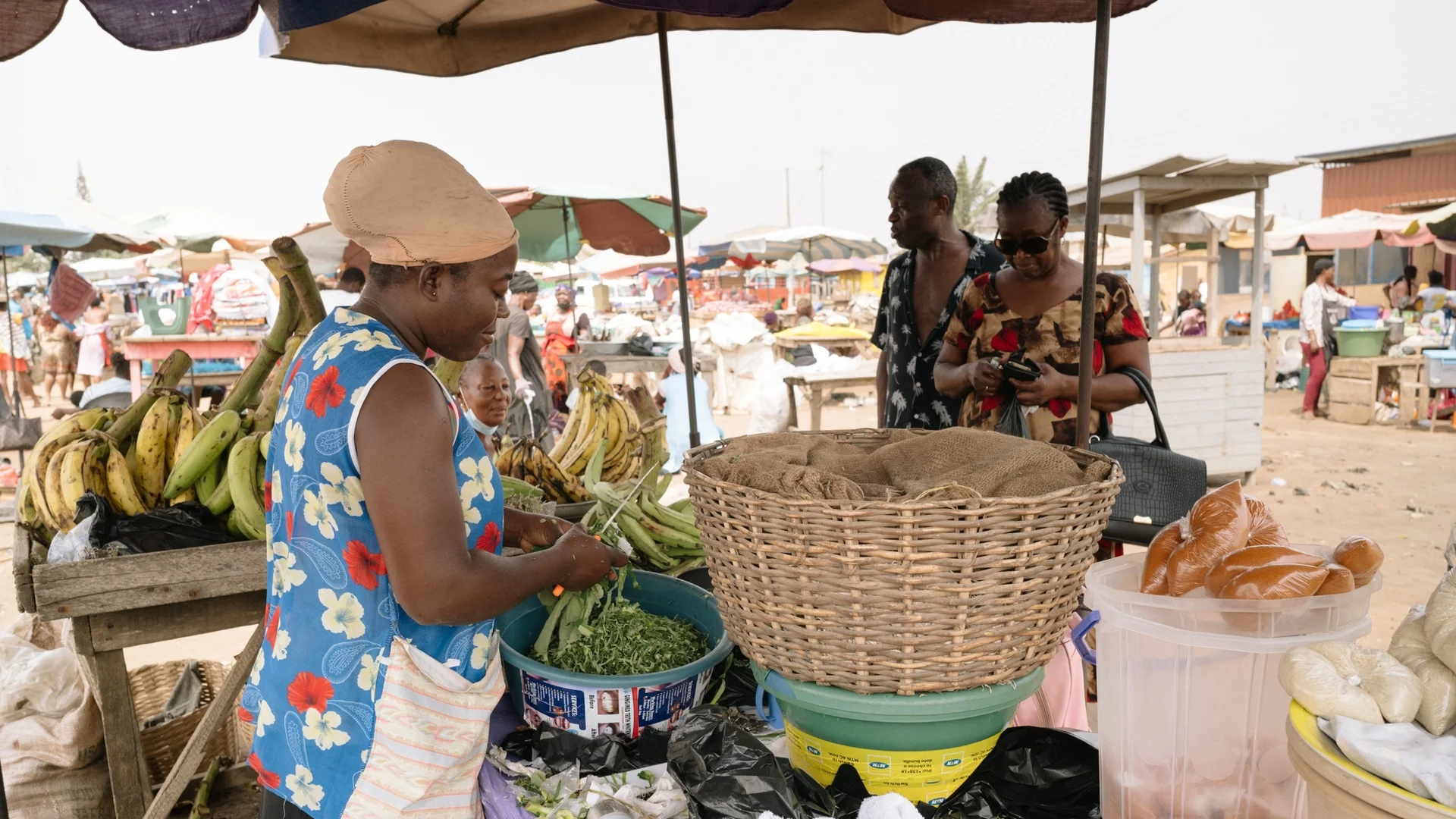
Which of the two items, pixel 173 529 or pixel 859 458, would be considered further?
pixel 173 529

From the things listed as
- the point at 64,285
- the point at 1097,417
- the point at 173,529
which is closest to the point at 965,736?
the point at 1097,417

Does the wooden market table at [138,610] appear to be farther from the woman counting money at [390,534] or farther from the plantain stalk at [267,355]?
the woman counting money at [390,534]

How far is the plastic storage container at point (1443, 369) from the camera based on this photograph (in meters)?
9.83

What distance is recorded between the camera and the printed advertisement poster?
1649 millimetres

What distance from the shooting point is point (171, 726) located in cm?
317

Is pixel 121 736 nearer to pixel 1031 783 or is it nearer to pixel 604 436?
pixel 604 436

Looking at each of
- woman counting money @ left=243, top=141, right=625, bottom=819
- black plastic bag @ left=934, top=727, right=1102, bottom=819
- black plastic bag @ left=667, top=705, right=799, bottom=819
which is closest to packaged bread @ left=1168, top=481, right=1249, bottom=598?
black plastic bag @ left=934, top=727, right=1102, bottom=819

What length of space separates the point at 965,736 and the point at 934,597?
1.06 feet

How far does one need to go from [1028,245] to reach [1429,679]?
6.40ft

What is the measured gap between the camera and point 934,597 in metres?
1.23

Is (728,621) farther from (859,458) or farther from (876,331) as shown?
(876,331)

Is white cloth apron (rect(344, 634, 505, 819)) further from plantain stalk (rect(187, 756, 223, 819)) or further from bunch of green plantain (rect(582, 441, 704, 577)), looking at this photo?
plantain stalk (rect(187, 756, 223, 819))

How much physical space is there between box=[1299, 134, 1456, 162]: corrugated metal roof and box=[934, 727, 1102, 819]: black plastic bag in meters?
20.8

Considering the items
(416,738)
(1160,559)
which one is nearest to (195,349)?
(416,738)
